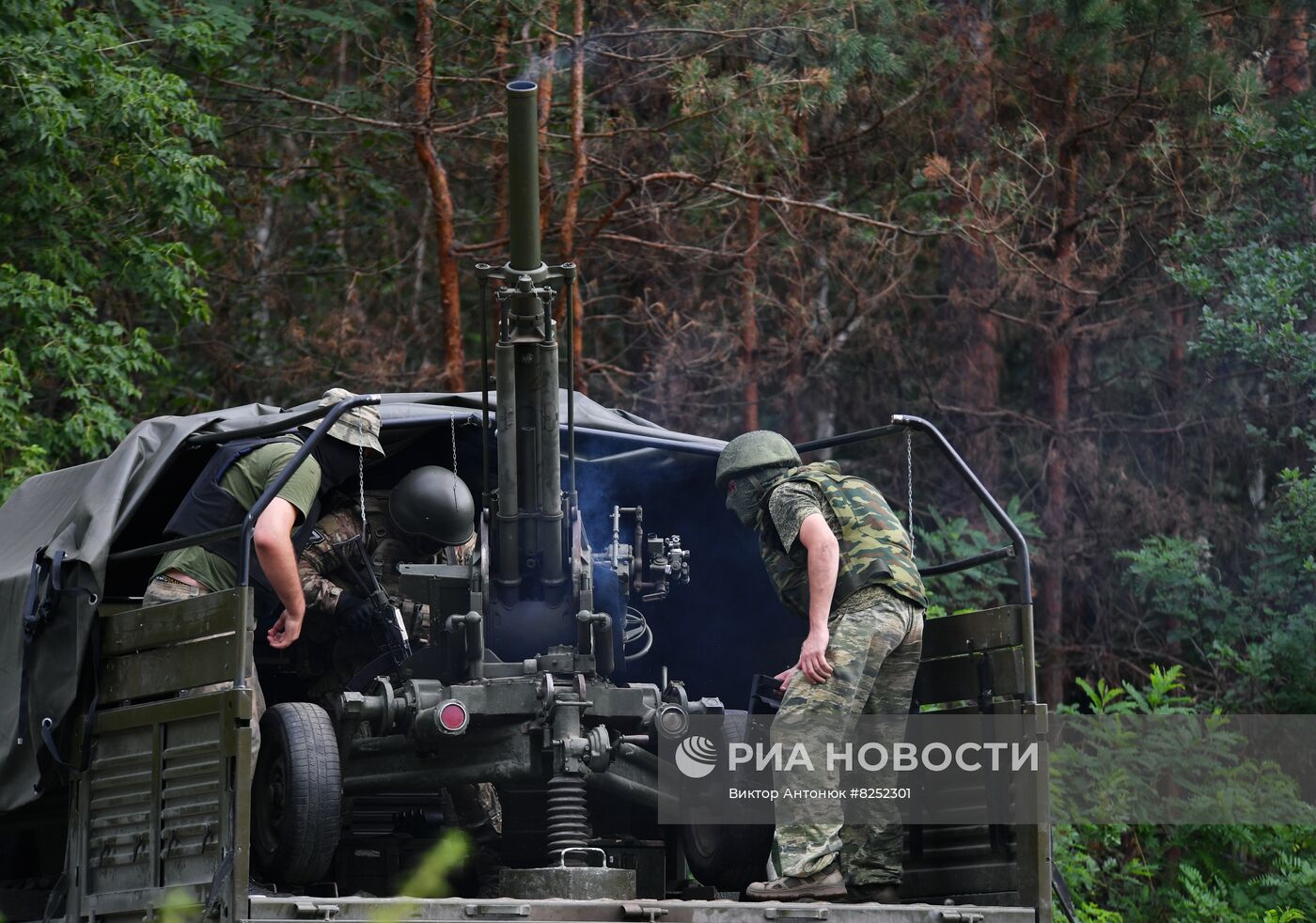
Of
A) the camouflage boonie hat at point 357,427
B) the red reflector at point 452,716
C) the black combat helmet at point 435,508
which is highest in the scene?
the camouflage boonie hat at point 357,427

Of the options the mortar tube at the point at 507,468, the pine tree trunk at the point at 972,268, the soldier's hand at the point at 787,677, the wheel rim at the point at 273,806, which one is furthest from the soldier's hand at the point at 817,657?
the pine tree trunk at the point at 972,268

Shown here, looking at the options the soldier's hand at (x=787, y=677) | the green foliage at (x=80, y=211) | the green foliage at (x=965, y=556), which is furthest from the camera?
the green foliage at (x=965, y=556)

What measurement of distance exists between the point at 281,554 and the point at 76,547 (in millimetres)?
758

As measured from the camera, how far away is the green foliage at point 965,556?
41.3 feet

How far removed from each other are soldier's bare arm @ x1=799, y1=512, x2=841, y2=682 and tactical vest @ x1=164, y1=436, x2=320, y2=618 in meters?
1.90

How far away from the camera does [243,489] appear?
23.7 feet

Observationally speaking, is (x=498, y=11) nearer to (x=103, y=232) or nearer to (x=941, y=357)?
(x=103, y=232)

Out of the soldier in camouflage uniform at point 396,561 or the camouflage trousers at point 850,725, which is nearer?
the camouflage trousers at point 850,725

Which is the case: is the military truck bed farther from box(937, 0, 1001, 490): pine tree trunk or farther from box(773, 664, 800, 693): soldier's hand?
box(937, 0, 1001, 490): pine tree trunk

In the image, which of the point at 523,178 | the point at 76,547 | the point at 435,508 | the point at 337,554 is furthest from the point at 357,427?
the point at 523,178

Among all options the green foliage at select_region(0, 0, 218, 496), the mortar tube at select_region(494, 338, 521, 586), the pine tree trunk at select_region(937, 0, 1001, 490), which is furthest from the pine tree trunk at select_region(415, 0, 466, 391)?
the mortar tube at select_region(494, 338, 521, 586)

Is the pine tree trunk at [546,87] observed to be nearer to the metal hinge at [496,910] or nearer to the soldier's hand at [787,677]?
the soldier's hand at [787,677]

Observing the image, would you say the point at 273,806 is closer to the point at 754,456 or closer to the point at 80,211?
the point at 754,456

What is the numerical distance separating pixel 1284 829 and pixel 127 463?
23.2 ft
